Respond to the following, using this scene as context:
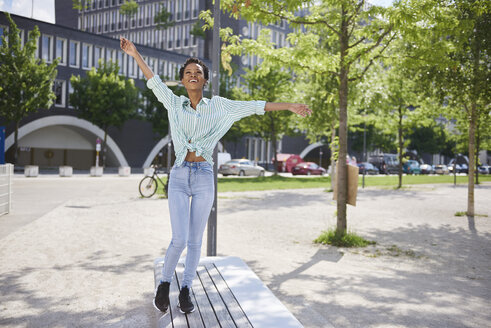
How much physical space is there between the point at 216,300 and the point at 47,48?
40251 millimetres

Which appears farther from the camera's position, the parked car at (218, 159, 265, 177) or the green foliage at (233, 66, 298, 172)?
the parked car at (218, 159, 265, 177)

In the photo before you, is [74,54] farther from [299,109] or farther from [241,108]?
[299,109]

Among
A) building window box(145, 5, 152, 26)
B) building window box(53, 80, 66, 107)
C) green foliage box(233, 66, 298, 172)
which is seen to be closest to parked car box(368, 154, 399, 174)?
green foliage box(233, 66, 298, 172)

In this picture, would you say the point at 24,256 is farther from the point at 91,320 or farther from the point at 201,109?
the point at 201,109

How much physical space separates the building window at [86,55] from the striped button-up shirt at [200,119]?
134 feet

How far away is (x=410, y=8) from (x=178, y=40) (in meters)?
55.7

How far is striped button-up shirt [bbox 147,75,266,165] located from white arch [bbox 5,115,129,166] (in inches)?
1398

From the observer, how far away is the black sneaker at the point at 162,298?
351cm

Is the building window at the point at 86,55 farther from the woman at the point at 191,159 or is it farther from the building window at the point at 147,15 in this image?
the woman at the point at 191,159

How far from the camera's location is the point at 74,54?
4028 cm

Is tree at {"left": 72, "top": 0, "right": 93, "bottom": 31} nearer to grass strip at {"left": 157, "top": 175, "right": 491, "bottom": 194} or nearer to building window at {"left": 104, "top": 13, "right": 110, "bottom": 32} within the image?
building window at {"left": 104, "top": 13, "right": 110, "bottom": 32}

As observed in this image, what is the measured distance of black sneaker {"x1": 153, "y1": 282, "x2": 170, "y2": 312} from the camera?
11.5 ft

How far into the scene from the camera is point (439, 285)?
16.8ft

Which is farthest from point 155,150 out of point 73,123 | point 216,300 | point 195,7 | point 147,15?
point 216,300
